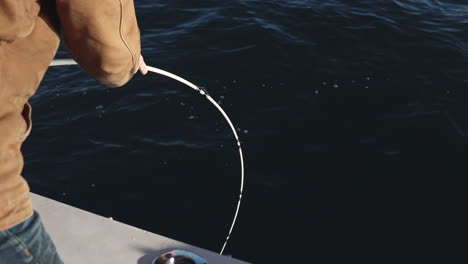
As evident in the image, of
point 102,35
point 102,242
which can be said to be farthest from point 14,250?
point 102,242

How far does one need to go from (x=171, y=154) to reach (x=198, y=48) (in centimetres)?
301

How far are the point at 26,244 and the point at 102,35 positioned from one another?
731mm

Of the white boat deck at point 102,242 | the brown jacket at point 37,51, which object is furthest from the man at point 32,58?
the white boat deck at point 102,242

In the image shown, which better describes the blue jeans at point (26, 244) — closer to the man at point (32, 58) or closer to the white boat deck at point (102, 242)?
the man at point (32, 58)

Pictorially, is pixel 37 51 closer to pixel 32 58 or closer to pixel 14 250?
pixel 32 58

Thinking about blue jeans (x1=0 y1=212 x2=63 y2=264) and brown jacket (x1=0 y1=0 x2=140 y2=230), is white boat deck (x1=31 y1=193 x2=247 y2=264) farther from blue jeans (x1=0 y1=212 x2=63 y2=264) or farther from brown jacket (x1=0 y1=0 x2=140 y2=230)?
brown jacket (x1=0 y1=0 x2=140 y2=230)

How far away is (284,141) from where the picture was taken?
21.4 ft

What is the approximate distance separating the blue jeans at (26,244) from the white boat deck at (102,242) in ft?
4.53

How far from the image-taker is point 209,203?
5.66m

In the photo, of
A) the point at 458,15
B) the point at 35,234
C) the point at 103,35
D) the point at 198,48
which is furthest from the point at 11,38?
the point at 458,15

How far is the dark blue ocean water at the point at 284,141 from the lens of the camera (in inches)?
209

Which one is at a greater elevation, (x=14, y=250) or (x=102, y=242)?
(x=14, y=250)

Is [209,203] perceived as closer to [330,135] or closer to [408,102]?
[330,135]

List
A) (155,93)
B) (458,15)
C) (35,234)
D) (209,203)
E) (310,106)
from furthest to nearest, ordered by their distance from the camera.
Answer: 1. (458,15)
2. (155,93)
3. (310,106)
4. (209,203)
5. (35,234)
